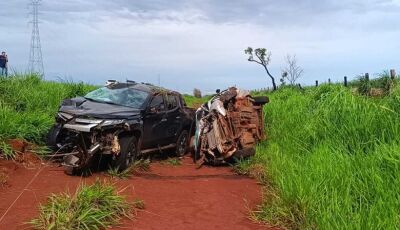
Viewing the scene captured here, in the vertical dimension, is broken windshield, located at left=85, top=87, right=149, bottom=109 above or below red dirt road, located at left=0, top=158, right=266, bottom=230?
above

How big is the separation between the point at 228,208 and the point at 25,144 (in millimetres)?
4861

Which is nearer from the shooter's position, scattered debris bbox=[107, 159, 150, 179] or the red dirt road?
the red dirt road

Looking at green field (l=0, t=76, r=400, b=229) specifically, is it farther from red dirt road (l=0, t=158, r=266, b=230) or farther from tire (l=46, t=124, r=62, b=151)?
tire (l=46, t=124, r=62, b=151)

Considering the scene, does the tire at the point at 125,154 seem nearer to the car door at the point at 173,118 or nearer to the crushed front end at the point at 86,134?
the crushed front end at the point at 86,134

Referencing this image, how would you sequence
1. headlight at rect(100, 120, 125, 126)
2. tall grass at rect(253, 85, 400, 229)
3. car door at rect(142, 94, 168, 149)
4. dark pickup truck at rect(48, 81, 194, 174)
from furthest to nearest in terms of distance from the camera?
1. car door at rect(142, 94, 168, 149)
2. headlight at rect(100, 120, 125, 126)
3. dark pickup truck at rect(48, 81, 194, 174)
4. tall grass at rect(253, 85, 400, 229)

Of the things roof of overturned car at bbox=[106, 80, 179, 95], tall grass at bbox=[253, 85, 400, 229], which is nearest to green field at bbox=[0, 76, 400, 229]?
tall grass at bbox=[253, 85, 400, 229]

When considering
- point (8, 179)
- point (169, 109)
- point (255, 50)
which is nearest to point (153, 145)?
point (169, 109)

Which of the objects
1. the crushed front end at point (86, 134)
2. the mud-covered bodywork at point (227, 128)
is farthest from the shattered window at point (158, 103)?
the crushed front end at point (86, 134)

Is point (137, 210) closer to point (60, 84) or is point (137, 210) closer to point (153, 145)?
point (153, 145)

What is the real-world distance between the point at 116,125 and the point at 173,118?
3230 mm

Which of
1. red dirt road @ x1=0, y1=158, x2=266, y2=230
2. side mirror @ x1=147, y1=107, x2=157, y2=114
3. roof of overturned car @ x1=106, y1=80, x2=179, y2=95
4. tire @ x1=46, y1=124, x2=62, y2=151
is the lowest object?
red dirt road @ x1=0, y1=158, x2=266, y2=230

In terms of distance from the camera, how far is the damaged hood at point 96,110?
9750 mm

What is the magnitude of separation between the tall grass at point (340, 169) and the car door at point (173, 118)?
244cm

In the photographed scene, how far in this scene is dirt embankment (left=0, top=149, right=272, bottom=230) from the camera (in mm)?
6855
